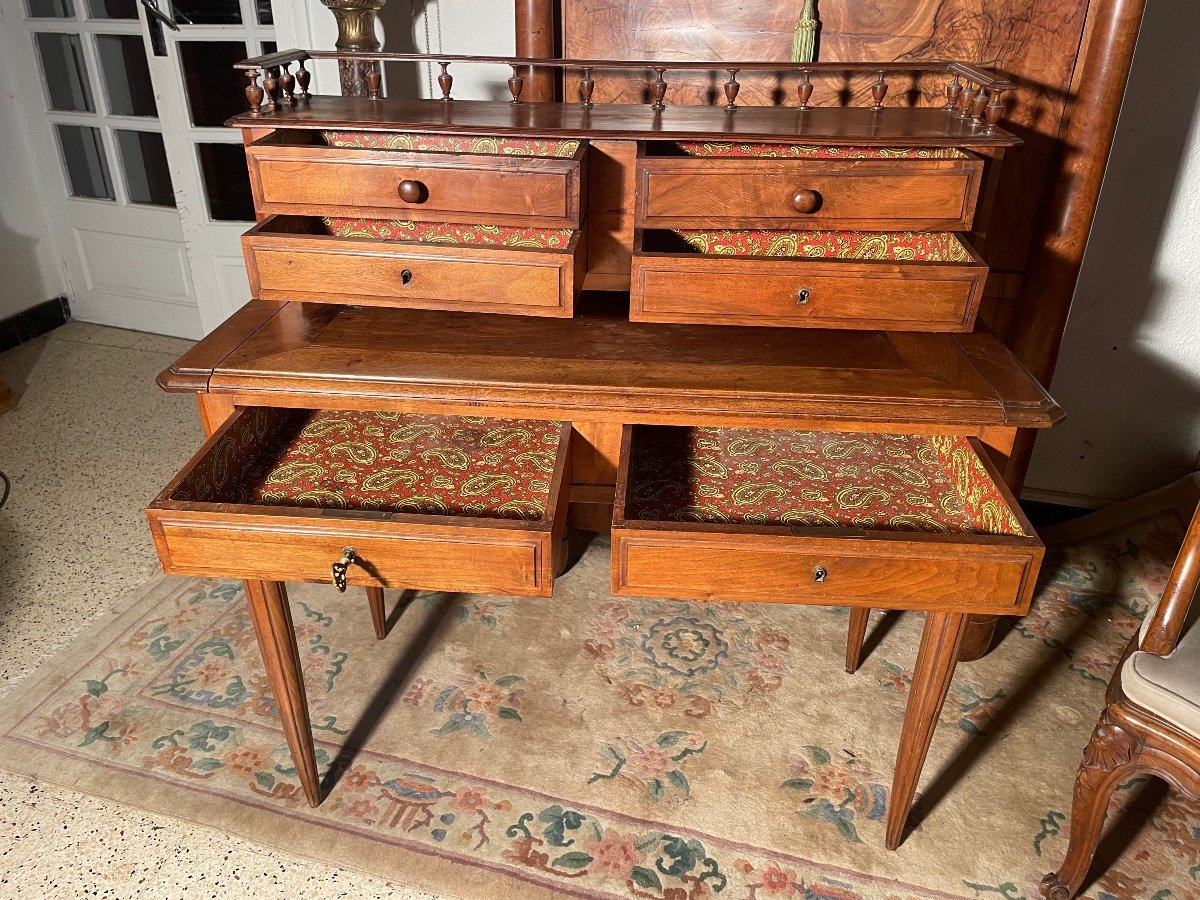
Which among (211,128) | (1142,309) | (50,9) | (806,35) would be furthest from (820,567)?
(50,9)

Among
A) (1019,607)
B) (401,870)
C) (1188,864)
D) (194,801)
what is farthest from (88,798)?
(1188,864)

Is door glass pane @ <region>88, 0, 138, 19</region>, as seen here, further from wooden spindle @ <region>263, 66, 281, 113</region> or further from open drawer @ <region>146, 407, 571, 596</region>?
open drawer @ <region>146, 407, 571, 596</region>

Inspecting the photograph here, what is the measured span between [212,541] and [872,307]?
1094 mm

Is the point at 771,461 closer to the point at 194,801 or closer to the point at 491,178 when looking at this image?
the point at 491,178

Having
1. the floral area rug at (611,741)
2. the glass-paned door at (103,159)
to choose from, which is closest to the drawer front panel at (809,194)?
the floral area rug at (611,741)

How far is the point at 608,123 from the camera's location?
152cm

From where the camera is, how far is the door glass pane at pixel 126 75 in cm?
321

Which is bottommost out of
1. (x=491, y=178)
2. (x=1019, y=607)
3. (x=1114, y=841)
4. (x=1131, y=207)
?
(x=1114, y=841)

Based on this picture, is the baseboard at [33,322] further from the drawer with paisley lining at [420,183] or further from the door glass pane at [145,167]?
the drawer with paisley lining at [420,183]

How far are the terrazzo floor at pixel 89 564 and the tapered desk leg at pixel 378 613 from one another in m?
0.57

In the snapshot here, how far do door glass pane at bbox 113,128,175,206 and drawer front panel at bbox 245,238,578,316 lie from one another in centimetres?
230

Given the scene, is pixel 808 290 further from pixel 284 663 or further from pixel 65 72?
pixel 65 72

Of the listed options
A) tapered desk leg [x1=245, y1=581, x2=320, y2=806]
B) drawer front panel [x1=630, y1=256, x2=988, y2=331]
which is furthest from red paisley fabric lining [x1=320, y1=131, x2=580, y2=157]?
tapered desk leg [x1=245, y1=581, x2=320, y2=806]

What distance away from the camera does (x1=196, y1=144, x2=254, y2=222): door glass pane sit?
3.16m
